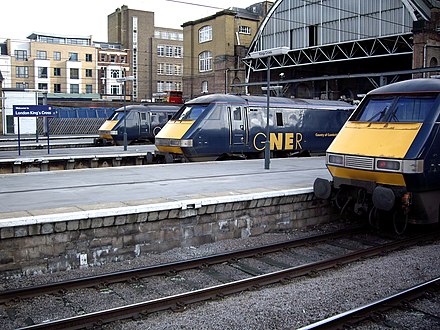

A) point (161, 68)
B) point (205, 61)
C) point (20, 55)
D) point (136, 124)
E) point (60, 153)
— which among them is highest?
point (20, 55)

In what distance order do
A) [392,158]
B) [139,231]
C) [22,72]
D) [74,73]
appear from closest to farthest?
[139,231] → [392,158] → [22,72] → [74,73]

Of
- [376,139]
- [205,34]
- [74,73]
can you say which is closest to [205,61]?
[205,34]

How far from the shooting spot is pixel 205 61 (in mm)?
53750

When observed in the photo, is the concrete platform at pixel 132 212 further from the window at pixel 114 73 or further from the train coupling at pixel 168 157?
the window at pixel 114 73

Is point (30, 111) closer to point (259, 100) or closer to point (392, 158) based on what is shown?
point (259, 100)

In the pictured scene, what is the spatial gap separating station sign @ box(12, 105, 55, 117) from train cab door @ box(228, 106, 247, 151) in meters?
10.9

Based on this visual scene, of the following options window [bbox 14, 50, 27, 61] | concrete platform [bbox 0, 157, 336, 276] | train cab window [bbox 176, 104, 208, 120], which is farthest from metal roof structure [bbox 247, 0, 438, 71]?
window [bbox 14, 50, 27, 61]

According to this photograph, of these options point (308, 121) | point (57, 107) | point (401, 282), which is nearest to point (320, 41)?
point (308, 121)

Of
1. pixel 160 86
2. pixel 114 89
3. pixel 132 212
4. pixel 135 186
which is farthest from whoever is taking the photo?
pixel 160 86

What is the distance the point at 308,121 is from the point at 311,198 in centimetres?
1003

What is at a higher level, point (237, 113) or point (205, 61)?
point (205, 61)

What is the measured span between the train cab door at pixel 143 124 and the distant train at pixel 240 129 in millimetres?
9881

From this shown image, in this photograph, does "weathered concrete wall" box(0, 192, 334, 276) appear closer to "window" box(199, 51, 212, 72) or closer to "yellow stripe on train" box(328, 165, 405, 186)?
"yellow stripe on train" box(328, 165, 405, 186)

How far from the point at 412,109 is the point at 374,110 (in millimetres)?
891
